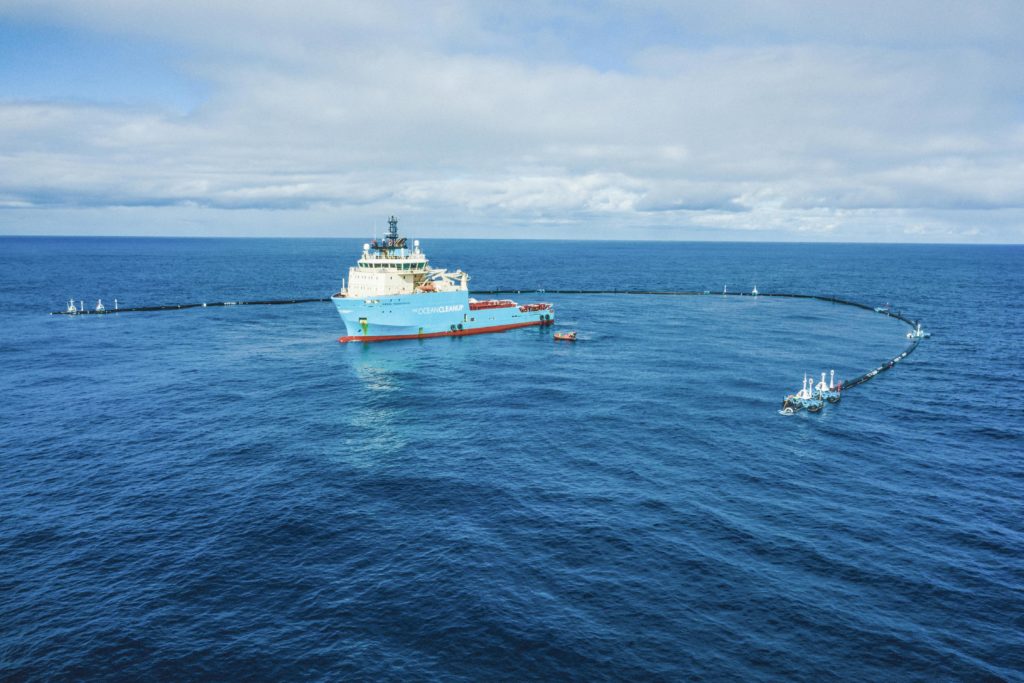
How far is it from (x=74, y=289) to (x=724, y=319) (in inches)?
7950

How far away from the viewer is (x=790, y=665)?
102ft

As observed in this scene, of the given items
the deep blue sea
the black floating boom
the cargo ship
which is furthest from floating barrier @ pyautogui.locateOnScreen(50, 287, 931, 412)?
the cargo ship

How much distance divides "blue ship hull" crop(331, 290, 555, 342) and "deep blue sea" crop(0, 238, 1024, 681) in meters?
20.8

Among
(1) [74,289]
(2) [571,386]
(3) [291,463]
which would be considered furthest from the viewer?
(1) [74,289]

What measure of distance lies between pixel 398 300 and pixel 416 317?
5237mm

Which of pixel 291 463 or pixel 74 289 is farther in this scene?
pixel 74 289

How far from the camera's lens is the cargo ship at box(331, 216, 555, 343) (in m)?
113

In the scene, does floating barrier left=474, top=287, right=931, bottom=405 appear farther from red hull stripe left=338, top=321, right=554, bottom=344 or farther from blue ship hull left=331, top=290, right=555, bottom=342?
blue ship hull left=331, top=290, right=555, bottom=342

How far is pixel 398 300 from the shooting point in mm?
114750

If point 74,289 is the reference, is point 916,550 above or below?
below

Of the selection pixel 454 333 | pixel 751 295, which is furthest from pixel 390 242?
pixel 751 295

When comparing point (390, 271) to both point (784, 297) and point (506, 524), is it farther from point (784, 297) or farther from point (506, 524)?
point (784, 297)

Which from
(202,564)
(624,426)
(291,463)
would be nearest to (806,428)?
(624,426)

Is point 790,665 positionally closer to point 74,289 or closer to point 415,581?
point 415,581
